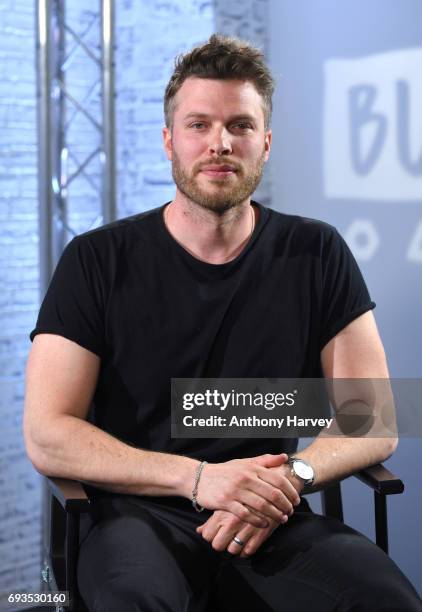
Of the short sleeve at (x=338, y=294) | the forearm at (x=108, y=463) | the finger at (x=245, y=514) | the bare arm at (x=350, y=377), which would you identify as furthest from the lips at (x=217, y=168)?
the finger at (x=245, y=514)

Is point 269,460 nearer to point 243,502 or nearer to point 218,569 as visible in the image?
point 243,502

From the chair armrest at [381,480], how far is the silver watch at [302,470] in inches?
4.8

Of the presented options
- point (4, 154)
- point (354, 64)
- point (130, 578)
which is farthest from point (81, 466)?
point (354, 64)

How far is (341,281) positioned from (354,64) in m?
1.26

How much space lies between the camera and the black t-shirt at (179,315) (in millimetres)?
2002

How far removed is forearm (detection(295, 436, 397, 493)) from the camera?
1.96 m

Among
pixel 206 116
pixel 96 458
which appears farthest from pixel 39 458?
pixel 206 116

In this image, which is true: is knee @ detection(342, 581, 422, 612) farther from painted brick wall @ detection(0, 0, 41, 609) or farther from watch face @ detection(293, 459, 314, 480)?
painted brick wall @ detection(0, 0, 41, 609)

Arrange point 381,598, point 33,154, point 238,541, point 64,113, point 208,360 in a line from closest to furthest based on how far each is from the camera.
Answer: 1. point 381,598
2. point 238,541
3. point 208,360
4. point 64,113
5. point 33,154

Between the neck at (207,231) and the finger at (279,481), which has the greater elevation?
the neck at (207,231)

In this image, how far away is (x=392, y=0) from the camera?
9.95ft

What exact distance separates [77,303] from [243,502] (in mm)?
560

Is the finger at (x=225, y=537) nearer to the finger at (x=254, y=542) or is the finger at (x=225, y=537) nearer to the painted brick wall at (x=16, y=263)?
the finger at (x=254, y=542)

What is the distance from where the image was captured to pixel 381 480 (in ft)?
6.16
